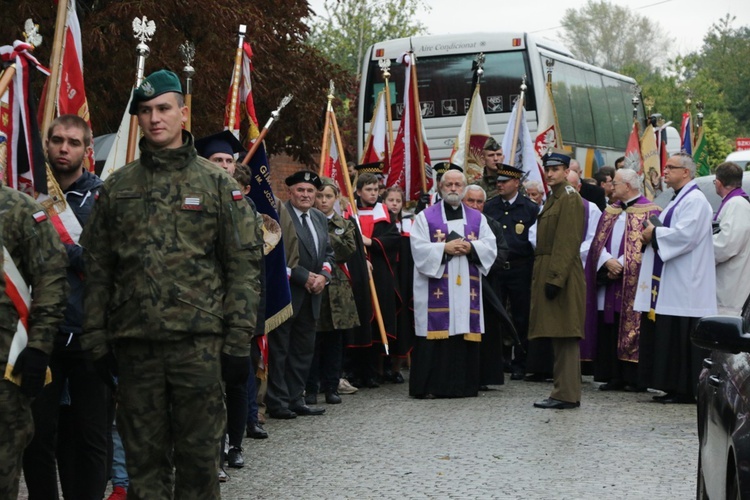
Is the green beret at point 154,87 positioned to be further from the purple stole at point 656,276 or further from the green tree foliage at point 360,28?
the green tree foliage at point 360,28

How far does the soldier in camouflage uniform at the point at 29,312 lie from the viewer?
5410 mm

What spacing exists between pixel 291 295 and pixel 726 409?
18.5ft

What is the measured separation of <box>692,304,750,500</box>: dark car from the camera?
15.0 ft

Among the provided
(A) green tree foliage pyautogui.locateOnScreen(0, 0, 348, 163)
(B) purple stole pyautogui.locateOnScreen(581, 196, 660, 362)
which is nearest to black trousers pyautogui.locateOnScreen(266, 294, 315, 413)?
(B) purple stole pyautogui.locateOnScreen(581, 196, 660, 362)

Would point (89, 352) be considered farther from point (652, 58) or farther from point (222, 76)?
point (652, 58)

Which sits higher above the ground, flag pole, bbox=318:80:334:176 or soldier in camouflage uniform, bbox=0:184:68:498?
flag pole, bbox=318:80:334:176

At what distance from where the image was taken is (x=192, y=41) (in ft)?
51.3

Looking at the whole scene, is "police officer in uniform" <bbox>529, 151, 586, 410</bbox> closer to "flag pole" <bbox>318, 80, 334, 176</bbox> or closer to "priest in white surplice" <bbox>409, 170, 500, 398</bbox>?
"priest in white surplice" <bbox>409, 170, 500, 398</bbox>

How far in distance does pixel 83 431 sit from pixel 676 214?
24.0 feet

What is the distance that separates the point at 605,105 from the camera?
28.3m

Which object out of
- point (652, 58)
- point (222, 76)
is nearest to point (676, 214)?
point (222, 76)

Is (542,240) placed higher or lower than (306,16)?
lower

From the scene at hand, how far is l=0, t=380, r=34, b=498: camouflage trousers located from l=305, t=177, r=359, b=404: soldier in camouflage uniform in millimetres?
6281

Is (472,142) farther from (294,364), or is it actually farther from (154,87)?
(154,87)
